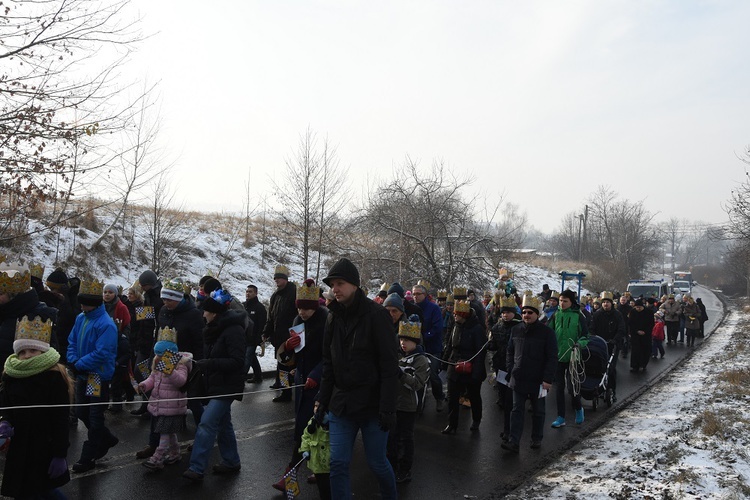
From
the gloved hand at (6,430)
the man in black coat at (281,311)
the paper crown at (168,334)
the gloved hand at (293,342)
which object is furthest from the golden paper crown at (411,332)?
the gloved hand at (6,430)

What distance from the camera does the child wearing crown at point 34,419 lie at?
3.84 meters

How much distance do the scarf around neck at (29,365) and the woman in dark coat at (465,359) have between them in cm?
517

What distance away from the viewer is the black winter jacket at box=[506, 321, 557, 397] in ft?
23.3

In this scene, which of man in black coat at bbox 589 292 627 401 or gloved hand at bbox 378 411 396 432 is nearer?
gloved hand at bbox 378 411 396 432

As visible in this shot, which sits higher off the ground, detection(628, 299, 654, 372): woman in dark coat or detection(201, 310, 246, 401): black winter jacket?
detection(201, 310, 246, 401): black winter jacket

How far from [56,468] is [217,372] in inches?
67.8

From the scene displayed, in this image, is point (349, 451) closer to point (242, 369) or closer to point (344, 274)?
point (344, 274)

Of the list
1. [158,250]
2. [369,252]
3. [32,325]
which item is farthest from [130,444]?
[369,252]

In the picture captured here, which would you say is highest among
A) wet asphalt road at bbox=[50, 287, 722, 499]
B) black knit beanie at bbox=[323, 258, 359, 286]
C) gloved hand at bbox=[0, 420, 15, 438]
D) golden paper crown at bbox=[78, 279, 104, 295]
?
black knit beanie at bbox=[323, 258, 359, 286]

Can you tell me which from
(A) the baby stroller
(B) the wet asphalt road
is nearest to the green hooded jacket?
(A) the baby stroller

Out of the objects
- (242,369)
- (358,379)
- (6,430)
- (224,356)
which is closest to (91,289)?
(224,356)

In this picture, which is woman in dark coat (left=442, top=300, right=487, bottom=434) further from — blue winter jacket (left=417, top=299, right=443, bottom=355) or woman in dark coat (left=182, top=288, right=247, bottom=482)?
woman in dark coat (left=182, top=288, right=247, bottom=482)

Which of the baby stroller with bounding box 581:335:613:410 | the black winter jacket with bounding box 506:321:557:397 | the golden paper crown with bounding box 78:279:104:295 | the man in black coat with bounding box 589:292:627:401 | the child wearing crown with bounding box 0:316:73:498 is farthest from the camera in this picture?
the man in black coat with bounding box 589:292:627:401

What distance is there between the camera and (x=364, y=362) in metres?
4.23
